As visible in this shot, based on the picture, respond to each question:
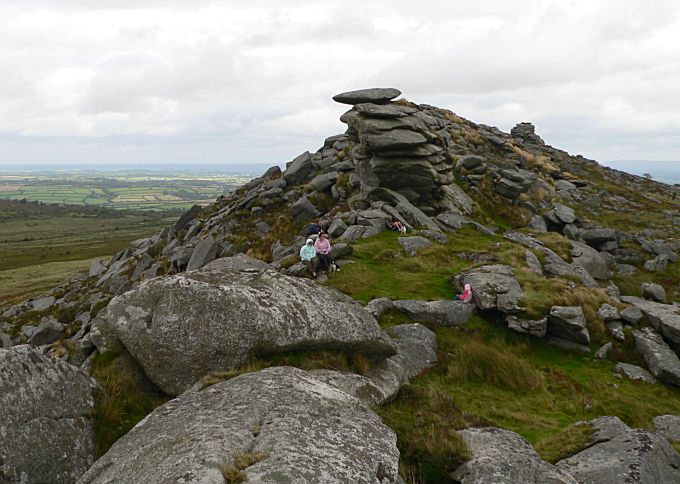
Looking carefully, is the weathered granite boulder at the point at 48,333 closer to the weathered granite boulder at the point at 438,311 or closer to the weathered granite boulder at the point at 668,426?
the weathered granite boulder at the point at 438,311

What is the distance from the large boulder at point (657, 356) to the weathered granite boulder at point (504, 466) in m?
12.2

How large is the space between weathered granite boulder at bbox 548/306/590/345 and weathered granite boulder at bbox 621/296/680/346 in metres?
3.55

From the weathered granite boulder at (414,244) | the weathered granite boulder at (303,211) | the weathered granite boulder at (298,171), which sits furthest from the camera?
the weathered granite boulder at (298,171)

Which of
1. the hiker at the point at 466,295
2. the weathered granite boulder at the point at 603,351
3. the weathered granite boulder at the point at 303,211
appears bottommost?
the weathered granite boulder at the point at 603,351

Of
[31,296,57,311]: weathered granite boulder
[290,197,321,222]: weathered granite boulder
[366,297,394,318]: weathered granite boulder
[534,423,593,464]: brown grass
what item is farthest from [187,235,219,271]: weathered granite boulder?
[534,423,593,464]: brown grass

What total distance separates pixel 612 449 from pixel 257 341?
7.72m

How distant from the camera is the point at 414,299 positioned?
21.8m

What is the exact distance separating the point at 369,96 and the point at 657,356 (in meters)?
30.7

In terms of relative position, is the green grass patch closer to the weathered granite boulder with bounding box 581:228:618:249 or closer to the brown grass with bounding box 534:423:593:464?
the brown grass with bounding box 534:423:593:464

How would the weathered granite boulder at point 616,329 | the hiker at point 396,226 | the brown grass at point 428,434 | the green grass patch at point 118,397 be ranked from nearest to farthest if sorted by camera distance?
the brown grass at point 428,434
the green grass patch at point 118,397
the weathered granite boulder at point 616,329
the hiker at point 396,226

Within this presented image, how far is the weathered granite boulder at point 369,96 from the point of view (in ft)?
137

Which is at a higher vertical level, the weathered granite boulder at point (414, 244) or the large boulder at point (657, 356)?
the weathered granite boulder at point (414, 244)

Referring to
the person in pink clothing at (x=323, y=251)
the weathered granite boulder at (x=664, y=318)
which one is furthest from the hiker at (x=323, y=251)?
the weathered granite boulder at (x=664, y=318)

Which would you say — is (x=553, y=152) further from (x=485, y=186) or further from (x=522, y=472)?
(x=522, y=472)
